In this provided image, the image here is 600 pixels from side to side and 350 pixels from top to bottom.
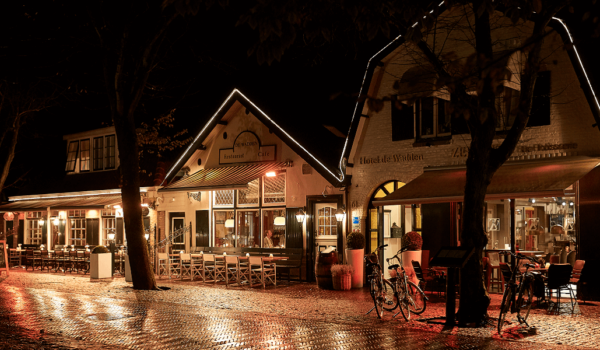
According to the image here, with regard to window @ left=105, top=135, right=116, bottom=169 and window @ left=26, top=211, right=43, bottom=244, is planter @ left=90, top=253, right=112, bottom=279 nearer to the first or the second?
window @ left=105, top=135, right=116, bottom=169

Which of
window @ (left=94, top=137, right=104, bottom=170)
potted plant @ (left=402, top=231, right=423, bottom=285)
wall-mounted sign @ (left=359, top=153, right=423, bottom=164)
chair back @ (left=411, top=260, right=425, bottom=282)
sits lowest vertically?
chair back @ (left=411, top=260, right=425, bottom=282)

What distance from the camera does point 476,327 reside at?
971 centimetres

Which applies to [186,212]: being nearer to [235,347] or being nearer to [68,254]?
[68,254]

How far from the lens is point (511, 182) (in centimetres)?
1273

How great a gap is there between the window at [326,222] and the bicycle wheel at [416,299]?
18.7 feet

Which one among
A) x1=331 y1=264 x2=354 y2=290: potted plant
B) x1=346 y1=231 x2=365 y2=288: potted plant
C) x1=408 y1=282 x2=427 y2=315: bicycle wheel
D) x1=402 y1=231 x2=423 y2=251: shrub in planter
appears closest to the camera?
x1=408 y1=282 x2=427 y2=315: bicycle wheel

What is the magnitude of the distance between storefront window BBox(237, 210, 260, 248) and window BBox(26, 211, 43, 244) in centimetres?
1316

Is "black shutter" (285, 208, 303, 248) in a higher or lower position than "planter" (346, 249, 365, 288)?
higher

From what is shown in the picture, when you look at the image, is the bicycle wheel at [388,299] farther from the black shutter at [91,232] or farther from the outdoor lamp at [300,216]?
the black shutter at [91,232]

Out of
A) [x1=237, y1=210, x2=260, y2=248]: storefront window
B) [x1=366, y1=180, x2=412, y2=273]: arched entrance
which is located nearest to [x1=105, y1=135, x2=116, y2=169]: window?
[x1=237, y1=210, x2=260, y2=248]: storefront window

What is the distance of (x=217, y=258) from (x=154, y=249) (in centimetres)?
261

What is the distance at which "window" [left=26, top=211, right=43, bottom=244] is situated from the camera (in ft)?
93.1

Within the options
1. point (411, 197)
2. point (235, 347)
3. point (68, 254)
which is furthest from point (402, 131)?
point (68, 254)

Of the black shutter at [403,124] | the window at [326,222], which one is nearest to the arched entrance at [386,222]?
the black shutter at [403,124]
